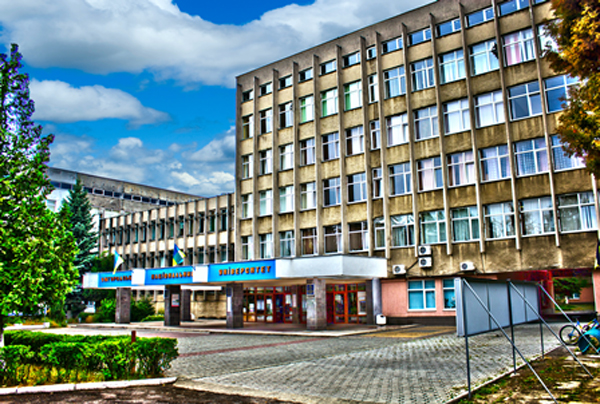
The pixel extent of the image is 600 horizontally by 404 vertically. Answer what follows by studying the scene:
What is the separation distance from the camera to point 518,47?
29.4 metres

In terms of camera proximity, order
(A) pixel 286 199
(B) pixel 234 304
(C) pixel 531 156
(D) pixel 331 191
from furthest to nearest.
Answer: (A) pixel 286 199
(D) pixel 331 191
(B) pixel 234 304
(C) pixel 531 156

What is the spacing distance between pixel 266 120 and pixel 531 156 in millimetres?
21315

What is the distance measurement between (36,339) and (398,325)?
21905 millimetres

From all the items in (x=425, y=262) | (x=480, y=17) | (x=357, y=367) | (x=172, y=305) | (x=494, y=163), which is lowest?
(x=357, y=367)

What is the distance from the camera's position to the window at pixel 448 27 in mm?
31906

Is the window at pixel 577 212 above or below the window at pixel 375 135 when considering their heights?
below

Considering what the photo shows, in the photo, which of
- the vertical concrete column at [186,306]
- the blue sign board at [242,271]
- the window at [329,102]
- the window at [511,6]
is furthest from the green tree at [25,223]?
the vertical concrete column at [186,306]

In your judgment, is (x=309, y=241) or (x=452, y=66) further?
(x=309, y=241)

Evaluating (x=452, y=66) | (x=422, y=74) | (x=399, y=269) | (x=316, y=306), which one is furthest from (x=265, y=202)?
(x=452, y=66)

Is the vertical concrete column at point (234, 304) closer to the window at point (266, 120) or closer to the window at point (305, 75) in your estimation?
the window at point (266, 120)

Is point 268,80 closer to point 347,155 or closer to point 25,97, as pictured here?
point 347,155

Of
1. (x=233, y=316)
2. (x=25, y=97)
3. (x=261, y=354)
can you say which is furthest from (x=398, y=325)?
(x=25, y=97)

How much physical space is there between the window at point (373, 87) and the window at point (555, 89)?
10.9m

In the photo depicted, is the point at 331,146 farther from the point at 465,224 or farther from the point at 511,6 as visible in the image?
the point at 511,6
